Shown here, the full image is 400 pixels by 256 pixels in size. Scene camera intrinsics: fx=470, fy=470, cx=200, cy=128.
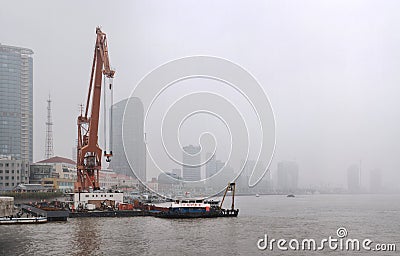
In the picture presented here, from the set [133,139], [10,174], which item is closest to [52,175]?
[10,174]

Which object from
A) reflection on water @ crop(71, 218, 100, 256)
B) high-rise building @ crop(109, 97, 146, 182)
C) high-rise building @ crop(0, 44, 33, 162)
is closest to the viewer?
reflection on water @ crop(71, 218, 100, 256)

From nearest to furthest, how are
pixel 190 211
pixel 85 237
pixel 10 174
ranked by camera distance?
pixel 85 237 → pixel 190 211 → pixel 10 174

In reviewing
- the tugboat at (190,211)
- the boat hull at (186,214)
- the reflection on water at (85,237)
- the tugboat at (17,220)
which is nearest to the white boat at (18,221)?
the tugboat at (17,220)

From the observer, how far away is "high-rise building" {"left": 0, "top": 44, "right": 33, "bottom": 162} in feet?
424

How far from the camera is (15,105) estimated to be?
438 feet

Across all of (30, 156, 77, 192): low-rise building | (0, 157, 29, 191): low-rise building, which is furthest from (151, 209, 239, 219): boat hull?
(0, 157, 29, 191): low-rise building

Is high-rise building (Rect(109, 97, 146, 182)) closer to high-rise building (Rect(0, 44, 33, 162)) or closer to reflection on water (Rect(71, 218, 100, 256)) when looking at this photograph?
high-rise building (Rect(0, 44, 33, 162))

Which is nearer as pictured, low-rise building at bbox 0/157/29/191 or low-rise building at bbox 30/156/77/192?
low-rise building at bbox 0/157/29/191

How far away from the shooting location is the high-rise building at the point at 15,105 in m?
129

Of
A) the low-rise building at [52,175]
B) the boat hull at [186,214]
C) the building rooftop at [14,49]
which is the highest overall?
the building rooftop at [14,49]

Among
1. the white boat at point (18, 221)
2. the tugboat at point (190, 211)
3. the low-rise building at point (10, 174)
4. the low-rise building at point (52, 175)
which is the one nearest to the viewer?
the white boat at point (18, 221)

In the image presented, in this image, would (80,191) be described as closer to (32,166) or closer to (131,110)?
(32,166)

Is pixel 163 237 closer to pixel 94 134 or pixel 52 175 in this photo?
pixel 94 134

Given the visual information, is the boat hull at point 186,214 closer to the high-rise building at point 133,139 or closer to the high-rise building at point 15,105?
the high-rise building at point 133,139
